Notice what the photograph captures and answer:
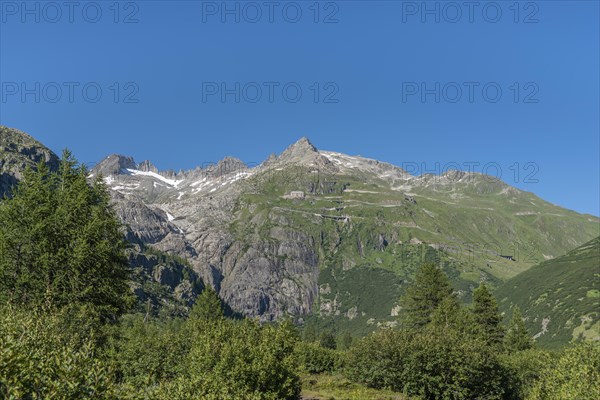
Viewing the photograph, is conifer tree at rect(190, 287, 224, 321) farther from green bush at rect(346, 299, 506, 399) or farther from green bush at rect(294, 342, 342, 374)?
green bush at rect(346, 299, 506, 399)

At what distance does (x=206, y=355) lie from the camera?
954 inches

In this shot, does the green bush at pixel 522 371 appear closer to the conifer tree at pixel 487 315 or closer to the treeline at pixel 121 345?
the treeline at pixel 121 345

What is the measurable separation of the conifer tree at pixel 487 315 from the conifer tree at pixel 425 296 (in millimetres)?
5792

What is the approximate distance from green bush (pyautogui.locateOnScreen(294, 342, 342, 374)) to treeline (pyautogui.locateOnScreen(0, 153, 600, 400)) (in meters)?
15.4

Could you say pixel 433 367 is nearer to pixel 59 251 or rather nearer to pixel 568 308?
pixel 59 251

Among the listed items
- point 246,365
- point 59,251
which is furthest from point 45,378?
point 59,251

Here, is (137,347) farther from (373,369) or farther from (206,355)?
(373,369)

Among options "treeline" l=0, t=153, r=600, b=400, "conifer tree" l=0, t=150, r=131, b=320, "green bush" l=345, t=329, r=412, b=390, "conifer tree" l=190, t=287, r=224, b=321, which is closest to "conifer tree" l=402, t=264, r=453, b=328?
"treeline" l=0, t=153, r=600, b=400

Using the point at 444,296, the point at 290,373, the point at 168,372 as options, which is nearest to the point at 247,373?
the point at 290,373

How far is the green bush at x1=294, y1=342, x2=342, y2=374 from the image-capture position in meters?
63.5

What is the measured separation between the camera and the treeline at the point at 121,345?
43.6 feet

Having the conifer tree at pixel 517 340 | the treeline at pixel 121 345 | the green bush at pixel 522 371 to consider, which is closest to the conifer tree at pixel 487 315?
the conifer tree at pixel 517 340

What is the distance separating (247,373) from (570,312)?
162m

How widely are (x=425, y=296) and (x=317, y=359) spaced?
20.2 metres
